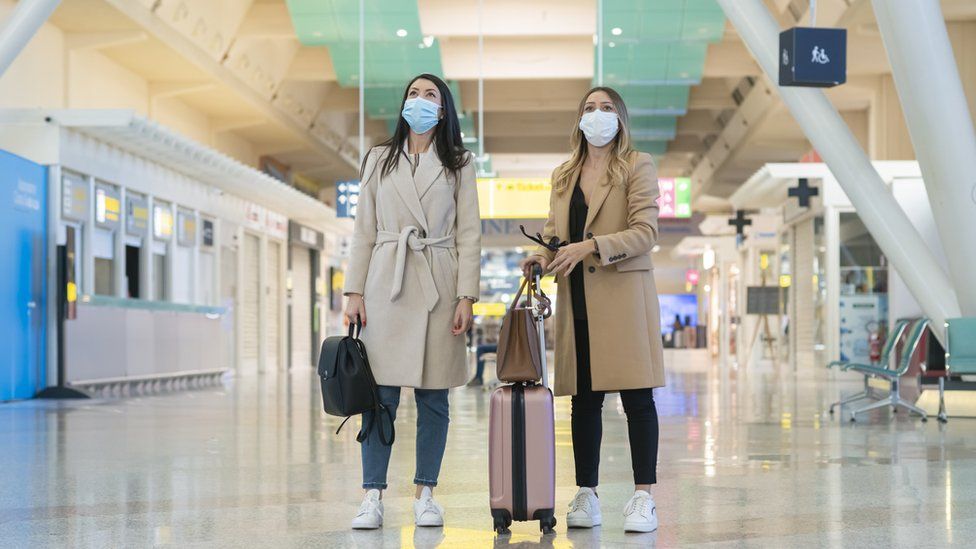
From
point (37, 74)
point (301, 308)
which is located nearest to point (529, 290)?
point (37, 74)

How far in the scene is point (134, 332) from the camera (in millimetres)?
16016

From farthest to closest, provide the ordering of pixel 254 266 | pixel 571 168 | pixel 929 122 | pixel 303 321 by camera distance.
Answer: pixel 303 321, pixel 254 266, pixel 929 122, pixel 571 168

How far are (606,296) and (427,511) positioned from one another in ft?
3.09

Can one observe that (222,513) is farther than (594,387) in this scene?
Yes

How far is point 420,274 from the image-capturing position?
421 cm

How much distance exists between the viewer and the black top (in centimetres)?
425

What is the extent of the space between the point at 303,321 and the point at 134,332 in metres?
14.0

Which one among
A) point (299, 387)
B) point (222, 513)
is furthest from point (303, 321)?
point (222, 513)

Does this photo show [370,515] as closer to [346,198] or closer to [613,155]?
[613,155]

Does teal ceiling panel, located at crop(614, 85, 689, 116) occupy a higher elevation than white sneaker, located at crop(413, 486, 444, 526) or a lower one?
higher

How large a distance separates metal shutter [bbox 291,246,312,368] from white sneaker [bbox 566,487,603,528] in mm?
24644

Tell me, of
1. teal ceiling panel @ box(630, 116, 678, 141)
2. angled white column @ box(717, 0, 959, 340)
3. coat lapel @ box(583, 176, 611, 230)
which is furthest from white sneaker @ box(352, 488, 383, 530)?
teal ceiling panel @ box(630, 116, 678, 141)

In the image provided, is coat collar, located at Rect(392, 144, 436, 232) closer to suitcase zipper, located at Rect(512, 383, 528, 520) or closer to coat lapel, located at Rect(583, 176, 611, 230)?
coat lapel, located at Rect(583, 176, 611, 230)

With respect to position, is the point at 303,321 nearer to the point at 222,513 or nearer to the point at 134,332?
the point at 134,332
